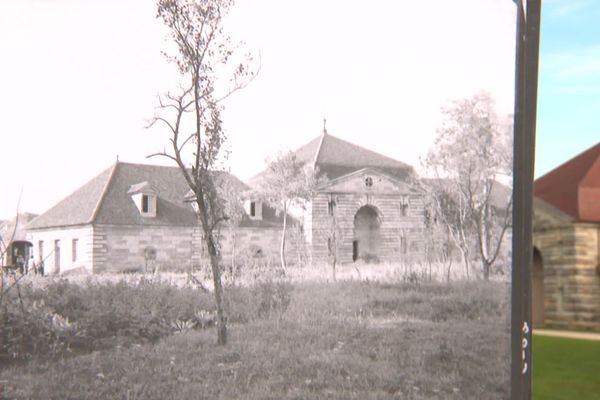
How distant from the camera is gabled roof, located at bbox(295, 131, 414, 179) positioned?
7.08ft

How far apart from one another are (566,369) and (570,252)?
5.94 meters

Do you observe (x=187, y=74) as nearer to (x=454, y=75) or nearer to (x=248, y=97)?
(x=248, y=97)

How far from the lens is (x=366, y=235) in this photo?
224cm

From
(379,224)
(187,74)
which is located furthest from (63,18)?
(379,224)

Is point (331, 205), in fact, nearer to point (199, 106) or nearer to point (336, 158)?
point (336, 158)

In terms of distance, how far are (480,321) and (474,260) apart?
20cm

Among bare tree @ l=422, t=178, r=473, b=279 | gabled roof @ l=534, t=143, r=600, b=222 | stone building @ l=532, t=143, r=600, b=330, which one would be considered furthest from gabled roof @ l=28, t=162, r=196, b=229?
gabled roof @ l=534, t=143, r=600, b=222

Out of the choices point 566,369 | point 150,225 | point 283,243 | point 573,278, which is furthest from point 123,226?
point 573,278

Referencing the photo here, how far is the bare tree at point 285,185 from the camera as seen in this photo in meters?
2.13

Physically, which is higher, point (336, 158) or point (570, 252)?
point (336, 158)

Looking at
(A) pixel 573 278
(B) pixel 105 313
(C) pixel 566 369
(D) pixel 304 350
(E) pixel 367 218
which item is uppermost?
(E) pixel 367 218

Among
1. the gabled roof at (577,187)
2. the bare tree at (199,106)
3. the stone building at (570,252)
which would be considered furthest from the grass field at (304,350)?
the gabled roof at (577,187)

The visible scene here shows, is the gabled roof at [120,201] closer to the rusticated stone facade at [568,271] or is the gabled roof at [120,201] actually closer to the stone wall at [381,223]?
the stone wall at [381,223]

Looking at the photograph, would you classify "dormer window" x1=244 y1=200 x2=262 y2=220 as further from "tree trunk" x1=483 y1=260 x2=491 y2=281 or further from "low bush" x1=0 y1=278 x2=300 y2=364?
"tree trunk" x1=483 y1=260 x2=491 y2=281
